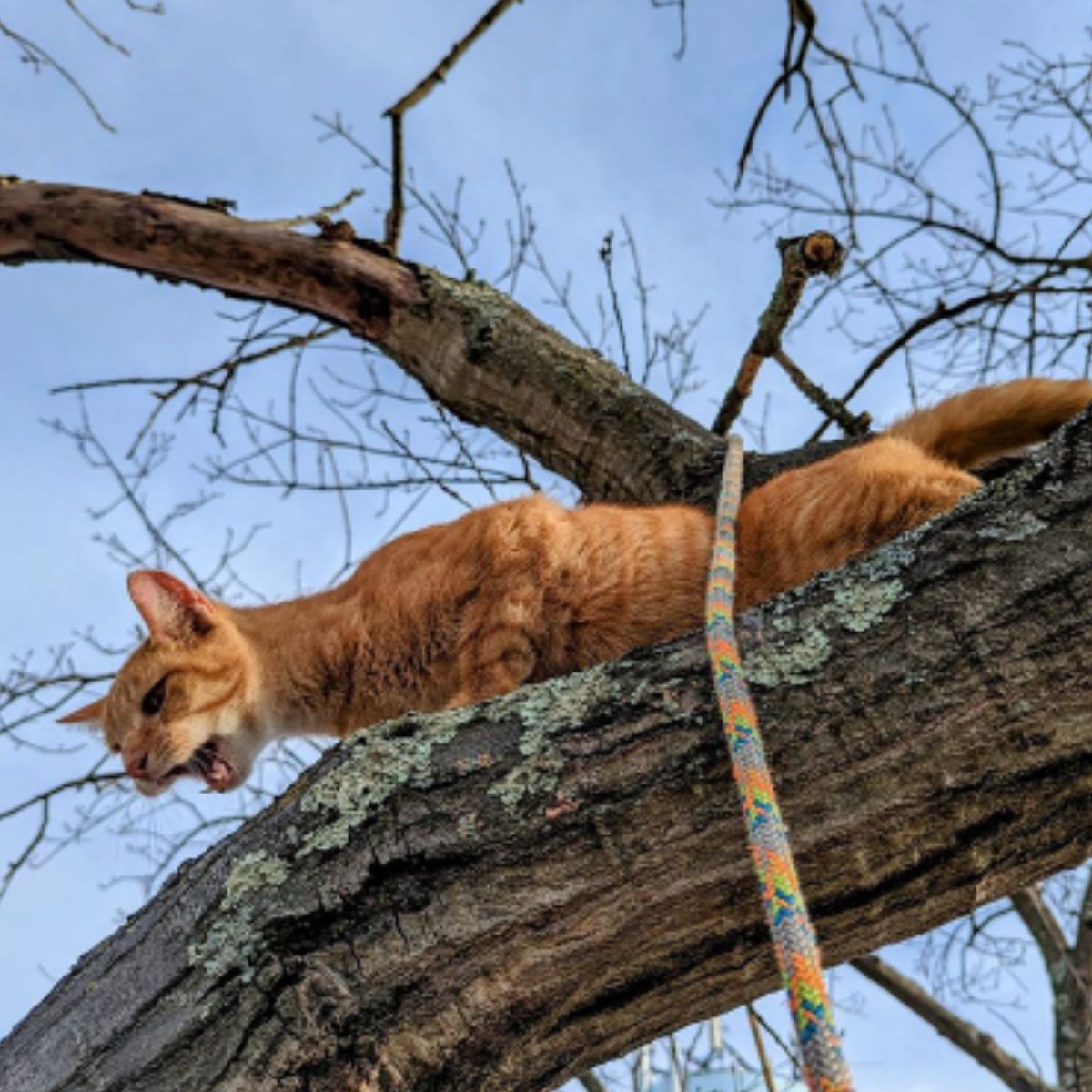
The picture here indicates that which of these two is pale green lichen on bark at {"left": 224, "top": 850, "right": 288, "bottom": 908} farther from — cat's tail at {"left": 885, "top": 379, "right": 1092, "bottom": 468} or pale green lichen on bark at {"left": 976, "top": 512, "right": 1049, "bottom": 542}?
cat's tail at {"left": 885, "top": 379, "right": 1092, "bottom": 468}

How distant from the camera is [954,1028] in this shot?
4145mm

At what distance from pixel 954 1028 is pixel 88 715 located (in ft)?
10.0

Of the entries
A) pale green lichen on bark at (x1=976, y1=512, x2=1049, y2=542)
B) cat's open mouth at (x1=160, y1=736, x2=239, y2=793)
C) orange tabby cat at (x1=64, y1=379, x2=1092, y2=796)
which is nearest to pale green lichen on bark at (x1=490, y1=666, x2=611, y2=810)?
pale green lichen on bark at (x1=976, y1=512, x2=1049, y2=542)

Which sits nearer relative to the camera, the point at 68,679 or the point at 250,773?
the point at 250,773

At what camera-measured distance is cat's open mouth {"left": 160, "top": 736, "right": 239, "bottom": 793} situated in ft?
9.01

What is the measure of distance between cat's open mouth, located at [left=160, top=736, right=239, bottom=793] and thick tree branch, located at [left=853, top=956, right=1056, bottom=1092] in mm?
2360

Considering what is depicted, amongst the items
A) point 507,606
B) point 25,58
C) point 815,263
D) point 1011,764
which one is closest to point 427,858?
point 1011,764

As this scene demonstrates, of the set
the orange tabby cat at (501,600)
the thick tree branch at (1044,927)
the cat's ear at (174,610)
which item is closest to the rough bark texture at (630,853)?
the orange tabby cat at (501,600)

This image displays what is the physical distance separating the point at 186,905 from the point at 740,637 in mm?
789

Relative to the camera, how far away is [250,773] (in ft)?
9.36

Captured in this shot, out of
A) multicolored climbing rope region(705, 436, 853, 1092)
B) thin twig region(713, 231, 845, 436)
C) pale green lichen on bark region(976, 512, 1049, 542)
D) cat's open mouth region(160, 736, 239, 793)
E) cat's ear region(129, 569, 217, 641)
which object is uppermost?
thin twig region(713, 231, 845, 436)

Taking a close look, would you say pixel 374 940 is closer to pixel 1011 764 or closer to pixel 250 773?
pixel 1011 764

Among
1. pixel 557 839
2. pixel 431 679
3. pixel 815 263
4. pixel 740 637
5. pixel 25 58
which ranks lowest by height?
pixel 557 839

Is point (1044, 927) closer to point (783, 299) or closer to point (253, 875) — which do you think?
point (783, 299)
